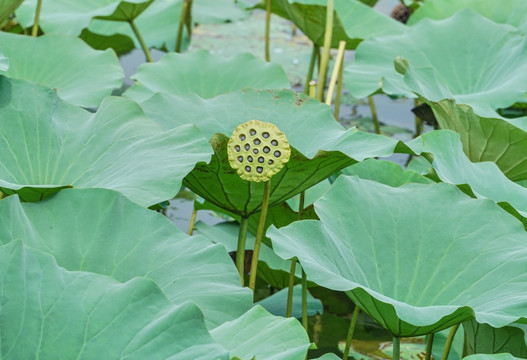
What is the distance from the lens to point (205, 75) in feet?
8.21

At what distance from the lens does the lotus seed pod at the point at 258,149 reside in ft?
4.53

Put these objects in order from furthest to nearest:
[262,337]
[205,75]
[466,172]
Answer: [205,75] → [466,172] → [262,337]

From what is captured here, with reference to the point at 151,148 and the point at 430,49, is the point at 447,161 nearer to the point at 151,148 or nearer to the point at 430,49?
the point at 151,148

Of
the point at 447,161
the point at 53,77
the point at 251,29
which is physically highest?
the point at 447,161

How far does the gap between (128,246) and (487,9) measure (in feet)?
7.19

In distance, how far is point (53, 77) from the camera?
2.37 metres

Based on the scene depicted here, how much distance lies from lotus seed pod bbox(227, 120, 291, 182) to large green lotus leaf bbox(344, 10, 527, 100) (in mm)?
1015

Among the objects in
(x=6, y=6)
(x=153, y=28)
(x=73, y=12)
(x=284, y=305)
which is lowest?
(x=284, y=305)

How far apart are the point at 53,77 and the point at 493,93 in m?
1.27

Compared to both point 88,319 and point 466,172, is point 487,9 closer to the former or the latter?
point 466,172

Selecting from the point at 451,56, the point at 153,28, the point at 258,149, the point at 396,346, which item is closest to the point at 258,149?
the point at 258,149

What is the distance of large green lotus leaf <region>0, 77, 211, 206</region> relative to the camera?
1.60 meters

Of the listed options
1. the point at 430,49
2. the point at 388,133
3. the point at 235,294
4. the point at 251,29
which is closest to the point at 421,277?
the point at 235,294

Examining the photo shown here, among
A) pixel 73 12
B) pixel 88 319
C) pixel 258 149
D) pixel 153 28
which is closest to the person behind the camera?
pixel 88 319
